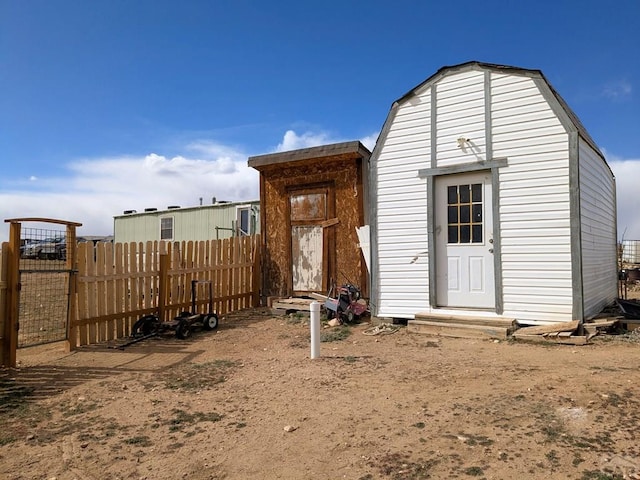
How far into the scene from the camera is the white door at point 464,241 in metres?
7.61

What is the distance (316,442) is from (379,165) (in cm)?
595

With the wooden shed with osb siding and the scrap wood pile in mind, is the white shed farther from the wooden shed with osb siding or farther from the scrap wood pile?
the wooden shed with osb siding

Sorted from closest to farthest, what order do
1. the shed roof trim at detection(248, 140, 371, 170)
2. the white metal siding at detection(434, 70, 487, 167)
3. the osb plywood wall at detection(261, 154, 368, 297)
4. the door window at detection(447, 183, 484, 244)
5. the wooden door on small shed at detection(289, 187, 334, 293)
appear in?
1. the white metal siding at detection(434, 70, 487, 167)
2. the door window at detection(447, 183, 484, 244)
3. the shed roof trim at detection(248, 140, 371, 170)
4. the osb plywood wall at detection(261, 154, 368, 297)
5. the wooden door on small shed at detection(289, 187, 334, 293)

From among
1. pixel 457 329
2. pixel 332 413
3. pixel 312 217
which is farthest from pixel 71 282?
pixel 457 329

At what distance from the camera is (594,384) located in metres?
4.54

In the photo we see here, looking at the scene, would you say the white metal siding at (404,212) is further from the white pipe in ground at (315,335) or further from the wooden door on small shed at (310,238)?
the white pipe in ground at (315,335)

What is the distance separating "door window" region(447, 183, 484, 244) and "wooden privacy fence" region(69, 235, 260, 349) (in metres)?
5.19

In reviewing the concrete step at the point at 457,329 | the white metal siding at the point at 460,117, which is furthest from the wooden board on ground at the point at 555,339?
the white metal siding at the point at 460,117

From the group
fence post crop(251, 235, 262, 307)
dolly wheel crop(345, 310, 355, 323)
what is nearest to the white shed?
dolly wheel crop(345, 310, 355, 323)

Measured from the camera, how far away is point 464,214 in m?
7.86

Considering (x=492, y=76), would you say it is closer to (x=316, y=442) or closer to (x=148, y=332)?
(x=316, y=442)

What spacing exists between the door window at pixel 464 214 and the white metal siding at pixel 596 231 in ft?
4.99

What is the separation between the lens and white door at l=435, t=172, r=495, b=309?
7613 millimetres

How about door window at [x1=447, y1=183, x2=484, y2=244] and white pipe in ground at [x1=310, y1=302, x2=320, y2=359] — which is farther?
door window at [x1=447, y1=183, x2=484, y2=244]
